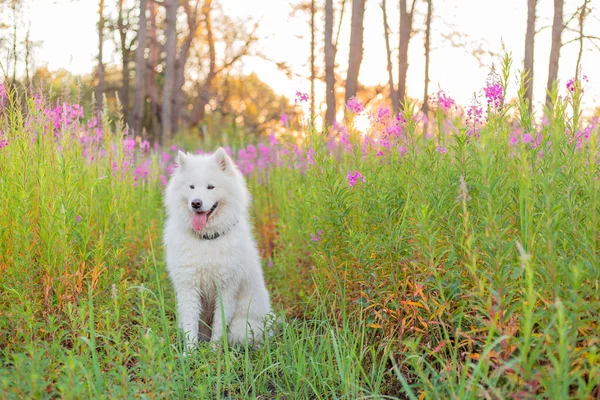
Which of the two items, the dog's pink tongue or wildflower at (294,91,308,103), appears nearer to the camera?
the dog's pink tongue

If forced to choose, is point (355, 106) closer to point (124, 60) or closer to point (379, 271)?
point (379, 271)

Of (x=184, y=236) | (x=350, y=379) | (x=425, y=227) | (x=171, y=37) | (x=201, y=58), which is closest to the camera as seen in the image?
(x=425, y=227)

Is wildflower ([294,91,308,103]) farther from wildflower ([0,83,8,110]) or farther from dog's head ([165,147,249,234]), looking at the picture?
wildflower ([0,83,8,110])

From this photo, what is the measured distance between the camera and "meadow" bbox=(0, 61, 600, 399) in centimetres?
204

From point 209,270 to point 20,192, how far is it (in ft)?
4.35

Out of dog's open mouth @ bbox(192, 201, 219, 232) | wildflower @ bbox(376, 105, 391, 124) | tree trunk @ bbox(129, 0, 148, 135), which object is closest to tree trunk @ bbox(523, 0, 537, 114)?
wildflower @ bbox(376, 105, 391, 124)

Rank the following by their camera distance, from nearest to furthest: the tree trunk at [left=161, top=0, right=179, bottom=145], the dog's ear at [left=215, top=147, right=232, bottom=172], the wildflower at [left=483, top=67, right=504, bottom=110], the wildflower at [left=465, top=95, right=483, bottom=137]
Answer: the wildflower at [left=483, top=67, right=504, bottom=110] → the wildflower at [left=465, top=95, right=483, bottom=137] → the dog's ear at [left=215, top=147, right=232, bottom=172] → the tree trunk at [left=161, top=0, right=179, bottom=145]

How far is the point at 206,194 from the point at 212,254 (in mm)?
446

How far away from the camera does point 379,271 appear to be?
10.3 ft

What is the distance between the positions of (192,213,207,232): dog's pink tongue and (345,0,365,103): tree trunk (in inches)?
270

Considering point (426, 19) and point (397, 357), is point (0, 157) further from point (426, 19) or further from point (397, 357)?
point (426, 19)

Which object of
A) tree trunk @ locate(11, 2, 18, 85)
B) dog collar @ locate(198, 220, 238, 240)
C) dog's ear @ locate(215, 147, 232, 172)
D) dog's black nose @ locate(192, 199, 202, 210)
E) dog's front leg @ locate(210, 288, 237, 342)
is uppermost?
tree trunk @ locate(11, 2, 18, 85)

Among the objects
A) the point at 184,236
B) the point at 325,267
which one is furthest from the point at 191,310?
the point at 325,267

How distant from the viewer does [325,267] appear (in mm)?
3529
